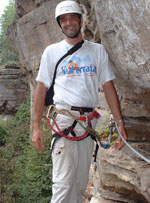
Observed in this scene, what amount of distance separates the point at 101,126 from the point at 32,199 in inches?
264

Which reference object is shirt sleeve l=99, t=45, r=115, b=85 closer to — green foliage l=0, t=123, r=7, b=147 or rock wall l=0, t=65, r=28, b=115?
green foliage l=0, t=123, r=7, b=147

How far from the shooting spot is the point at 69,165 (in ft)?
9.35

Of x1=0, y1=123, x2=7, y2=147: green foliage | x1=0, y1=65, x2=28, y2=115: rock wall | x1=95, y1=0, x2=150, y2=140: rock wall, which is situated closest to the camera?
x1=95, y1=0, x2=150, y2=140: rock wall

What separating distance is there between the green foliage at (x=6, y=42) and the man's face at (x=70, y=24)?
2249cm

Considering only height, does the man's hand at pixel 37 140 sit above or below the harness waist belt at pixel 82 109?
below

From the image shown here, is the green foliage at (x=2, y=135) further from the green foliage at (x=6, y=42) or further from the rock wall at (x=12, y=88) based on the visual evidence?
the green foliage at (x=6, y=42)

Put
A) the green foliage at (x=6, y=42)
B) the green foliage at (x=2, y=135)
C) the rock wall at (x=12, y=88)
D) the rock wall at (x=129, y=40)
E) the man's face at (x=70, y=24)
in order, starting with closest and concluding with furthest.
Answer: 1. the rock wall at (x=129, y=40)
2. the man's face at (x=70, y=24)
3. the green foliage at (x=2, y=135)
4. the rock wall at (x=12, y=88)
5. the green foliage at (x=6, y=42)

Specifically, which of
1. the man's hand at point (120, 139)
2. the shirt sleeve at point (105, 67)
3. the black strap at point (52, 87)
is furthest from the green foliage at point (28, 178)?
the shirt sleeve at point (105, 67)

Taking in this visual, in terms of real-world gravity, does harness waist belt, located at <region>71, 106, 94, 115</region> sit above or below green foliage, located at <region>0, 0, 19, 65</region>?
below

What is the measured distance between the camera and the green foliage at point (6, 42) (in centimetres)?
2662

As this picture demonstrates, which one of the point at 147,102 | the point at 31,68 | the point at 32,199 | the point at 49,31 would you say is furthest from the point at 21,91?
the point at 147,102

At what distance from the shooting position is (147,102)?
3143mm

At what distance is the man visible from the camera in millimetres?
2943

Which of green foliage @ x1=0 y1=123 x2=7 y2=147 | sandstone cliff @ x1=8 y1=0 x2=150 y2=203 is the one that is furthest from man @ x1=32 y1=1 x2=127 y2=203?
green foliage @ x1=0 y1=123 x2=7 y2=147
